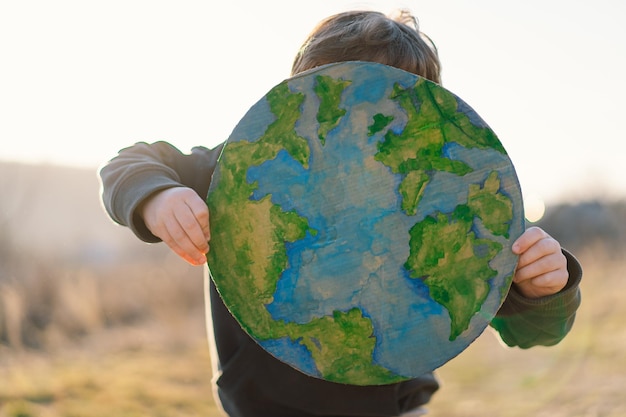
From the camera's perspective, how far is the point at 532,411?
3.40 metres

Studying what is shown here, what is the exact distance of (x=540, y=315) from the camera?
65.1 inches

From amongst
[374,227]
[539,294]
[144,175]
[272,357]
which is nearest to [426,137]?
[374,227]

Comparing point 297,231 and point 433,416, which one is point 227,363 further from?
point 433,416

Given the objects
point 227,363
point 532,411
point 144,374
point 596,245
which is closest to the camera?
point 227,363

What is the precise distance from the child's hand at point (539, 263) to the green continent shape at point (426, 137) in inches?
7.7

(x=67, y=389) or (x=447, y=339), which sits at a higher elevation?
(x=447, y=339)

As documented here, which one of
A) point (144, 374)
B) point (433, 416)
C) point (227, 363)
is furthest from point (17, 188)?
point (227, 363)

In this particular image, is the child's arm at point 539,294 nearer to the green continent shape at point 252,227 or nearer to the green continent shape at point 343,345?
the green continent shape at point 343,345

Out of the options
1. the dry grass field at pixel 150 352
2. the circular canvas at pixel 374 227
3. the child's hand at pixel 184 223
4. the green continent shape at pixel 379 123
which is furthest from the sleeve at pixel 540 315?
the dry grass field at pixel 150 352

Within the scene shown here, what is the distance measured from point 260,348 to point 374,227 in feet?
2.02

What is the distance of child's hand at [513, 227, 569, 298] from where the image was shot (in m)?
1.43

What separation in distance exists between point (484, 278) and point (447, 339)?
15 cm

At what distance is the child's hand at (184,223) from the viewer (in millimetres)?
1400

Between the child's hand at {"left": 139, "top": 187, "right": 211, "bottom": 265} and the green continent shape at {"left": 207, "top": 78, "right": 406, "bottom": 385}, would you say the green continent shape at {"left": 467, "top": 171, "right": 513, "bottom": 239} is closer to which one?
the green continent shape at {"left": 207, "top": 78, "right": 406, "bottom": 385}
